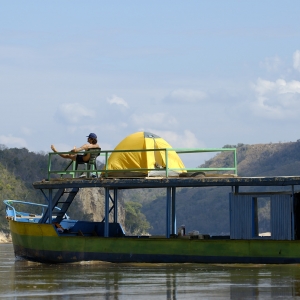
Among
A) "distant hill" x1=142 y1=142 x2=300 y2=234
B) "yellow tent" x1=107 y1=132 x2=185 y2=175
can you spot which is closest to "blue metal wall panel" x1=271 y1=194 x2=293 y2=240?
"yellow tent" x1=107 y1=132 x2=185 y2=175

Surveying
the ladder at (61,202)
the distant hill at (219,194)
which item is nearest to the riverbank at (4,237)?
the distant hill at (219,194)

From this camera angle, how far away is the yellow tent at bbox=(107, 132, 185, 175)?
27.6 meters

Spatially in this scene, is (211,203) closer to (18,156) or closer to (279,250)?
(18,156)

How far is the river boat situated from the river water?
34 centimetres

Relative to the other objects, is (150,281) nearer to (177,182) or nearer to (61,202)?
(177,182)

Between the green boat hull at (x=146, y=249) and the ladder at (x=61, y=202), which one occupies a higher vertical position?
the ladder at (x=61, y=202)

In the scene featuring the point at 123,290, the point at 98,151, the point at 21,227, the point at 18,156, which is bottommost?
the point at 123,290

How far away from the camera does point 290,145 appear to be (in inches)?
5674

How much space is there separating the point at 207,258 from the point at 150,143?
15.7ft

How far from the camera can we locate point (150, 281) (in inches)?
827

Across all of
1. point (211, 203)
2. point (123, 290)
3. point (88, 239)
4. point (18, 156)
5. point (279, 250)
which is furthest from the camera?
point (211, 203)

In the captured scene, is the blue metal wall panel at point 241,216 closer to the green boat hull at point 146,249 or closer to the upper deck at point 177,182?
the upper deck at point 177,182

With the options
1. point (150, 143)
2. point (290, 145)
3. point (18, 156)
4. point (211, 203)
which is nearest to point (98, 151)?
point (150, 143)

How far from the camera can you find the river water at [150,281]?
1839 centimetres
